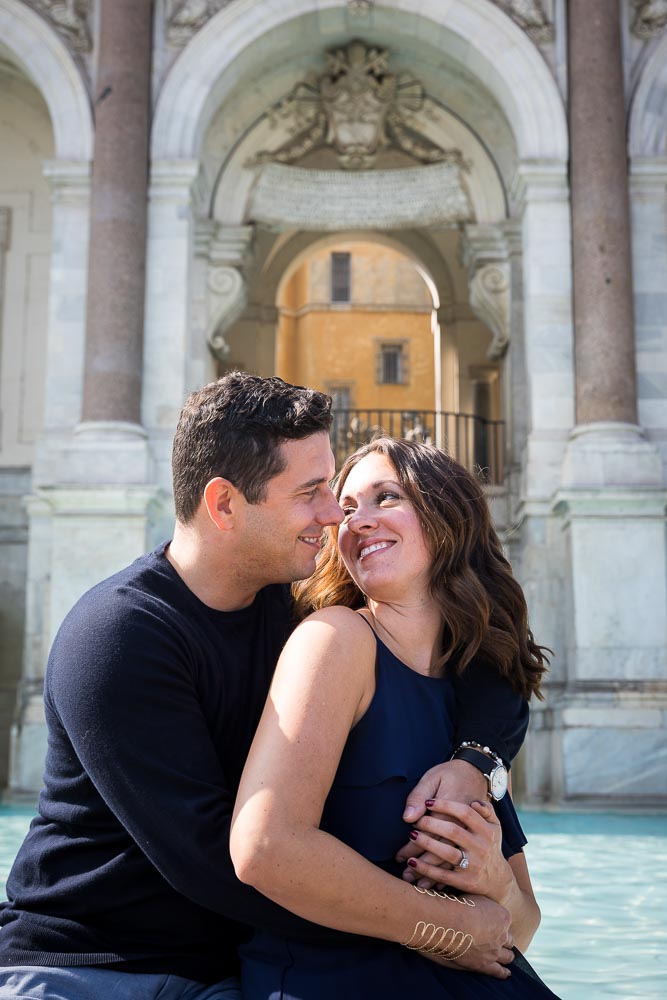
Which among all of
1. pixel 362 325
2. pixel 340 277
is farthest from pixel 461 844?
pixel 340 277

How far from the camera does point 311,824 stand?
6.87ft

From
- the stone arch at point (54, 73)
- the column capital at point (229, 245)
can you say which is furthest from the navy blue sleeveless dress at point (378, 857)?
the column capital at point (229, 245)

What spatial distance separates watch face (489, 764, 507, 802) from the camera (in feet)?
7.88

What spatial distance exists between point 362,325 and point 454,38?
28.5m

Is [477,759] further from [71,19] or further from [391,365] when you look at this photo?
[391,365]

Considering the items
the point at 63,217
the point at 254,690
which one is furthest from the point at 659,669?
the point at 254,690

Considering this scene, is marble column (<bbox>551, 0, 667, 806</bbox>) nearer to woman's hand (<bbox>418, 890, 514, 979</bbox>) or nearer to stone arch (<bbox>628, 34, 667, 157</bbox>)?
stone arch (<bbox>628, 34, 667, 157</bbox>)

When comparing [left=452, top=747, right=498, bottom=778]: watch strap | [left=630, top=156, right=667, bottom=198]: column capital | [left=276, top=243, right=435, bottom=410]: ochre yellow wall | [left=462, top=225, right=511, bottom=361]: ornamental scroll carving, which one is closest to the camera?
[left=452, top=747, right=498, bottom=778]: watch strap

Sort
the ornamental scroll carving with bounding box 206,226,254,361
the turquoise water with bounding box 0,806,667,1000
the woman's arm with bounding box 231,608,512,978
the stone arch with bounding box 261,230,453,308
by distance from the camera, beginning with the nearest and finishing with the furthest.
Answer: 1. the woman's arm with bounding box 231,608,512,978
2. the turquoise water with bounding box 0,806,667,1000
3. the ornamental scroll carving with bounding box 206,226,254,361
4. the stone arch with bounding box 261,230,453,308

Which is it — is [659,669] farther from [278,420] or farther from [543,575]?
[278,420]

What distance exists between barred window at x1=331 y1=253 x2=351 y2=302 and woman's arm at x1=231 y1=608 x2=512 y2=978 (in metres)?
39.8

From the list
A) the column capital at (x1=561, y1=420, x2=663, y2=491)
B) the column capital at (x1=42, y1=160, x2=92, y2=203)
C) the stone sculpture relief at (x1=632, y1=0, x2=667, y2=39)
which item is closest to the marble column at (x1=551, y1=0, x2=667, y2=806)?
the column capital at (x1=561, y1=420, x2=663, y2=491)

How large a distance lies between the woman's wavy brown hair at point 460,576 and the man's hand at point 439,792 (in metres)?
0.27

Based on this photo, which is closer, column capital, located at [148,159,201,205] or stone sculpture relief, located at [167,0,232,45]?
column capital, located at [148,159,201,205]
